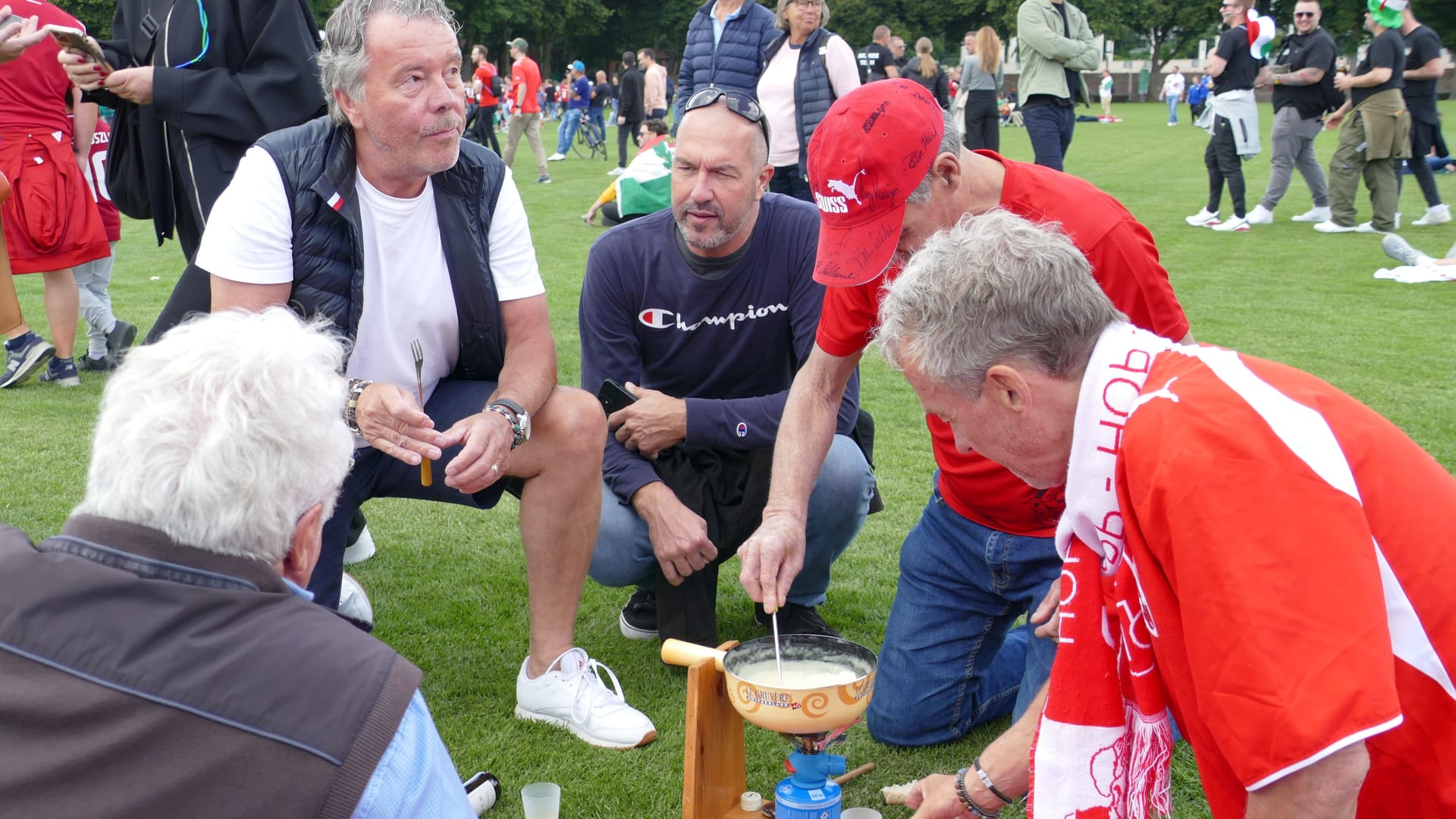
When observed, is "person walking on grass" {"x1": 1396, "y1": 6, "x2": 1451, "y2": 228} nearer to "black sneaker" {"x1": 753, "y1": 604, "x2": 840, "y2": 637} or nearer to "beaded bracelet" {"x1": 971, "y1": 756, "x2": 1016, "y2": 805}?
"black sneaker" {"x1": 753, "y1": 604, "x2": 840, "y2": 637}

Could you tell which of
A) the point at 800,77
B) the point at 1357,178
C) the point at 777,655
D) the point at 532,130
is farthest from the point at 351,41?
the point at 532,130

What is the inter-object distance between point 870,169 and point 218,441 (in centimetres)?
152

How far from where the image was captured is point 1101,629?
185 centimetres

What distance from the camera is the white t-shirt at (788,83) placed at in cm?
776

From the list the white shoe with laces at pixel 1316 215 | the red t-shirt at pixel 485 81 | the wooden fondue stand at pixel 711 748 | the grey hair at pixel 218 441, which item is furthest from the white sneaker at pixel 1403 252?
the red t-shirt at pixel 485 81

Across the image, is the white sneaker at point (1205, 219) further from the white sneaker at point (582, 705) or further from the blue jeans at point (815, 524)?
the white sneaker at point (582, 705)

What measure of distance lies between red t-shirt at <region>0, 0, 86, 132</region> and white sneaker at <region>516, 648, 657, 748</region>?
459cm

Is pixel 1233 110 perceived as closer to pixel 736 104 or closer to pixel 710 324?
pixel 736 104

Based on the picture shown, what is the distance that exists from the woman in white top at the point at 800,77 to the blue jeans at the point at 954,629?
4820 millimetres

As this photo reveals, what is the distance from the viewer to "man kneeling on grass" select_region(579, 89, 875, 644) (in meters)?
3.47

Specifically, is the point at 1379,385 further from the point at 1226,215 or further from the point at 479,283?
the point at 1226,215

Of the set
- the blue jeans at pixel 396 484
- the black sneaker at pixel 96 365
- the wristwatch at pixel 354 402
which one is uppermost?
the wristwatch at pixel 354 402

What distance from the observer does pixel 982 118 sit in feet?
46.3

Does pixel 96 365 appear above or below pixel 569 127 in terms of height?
below
